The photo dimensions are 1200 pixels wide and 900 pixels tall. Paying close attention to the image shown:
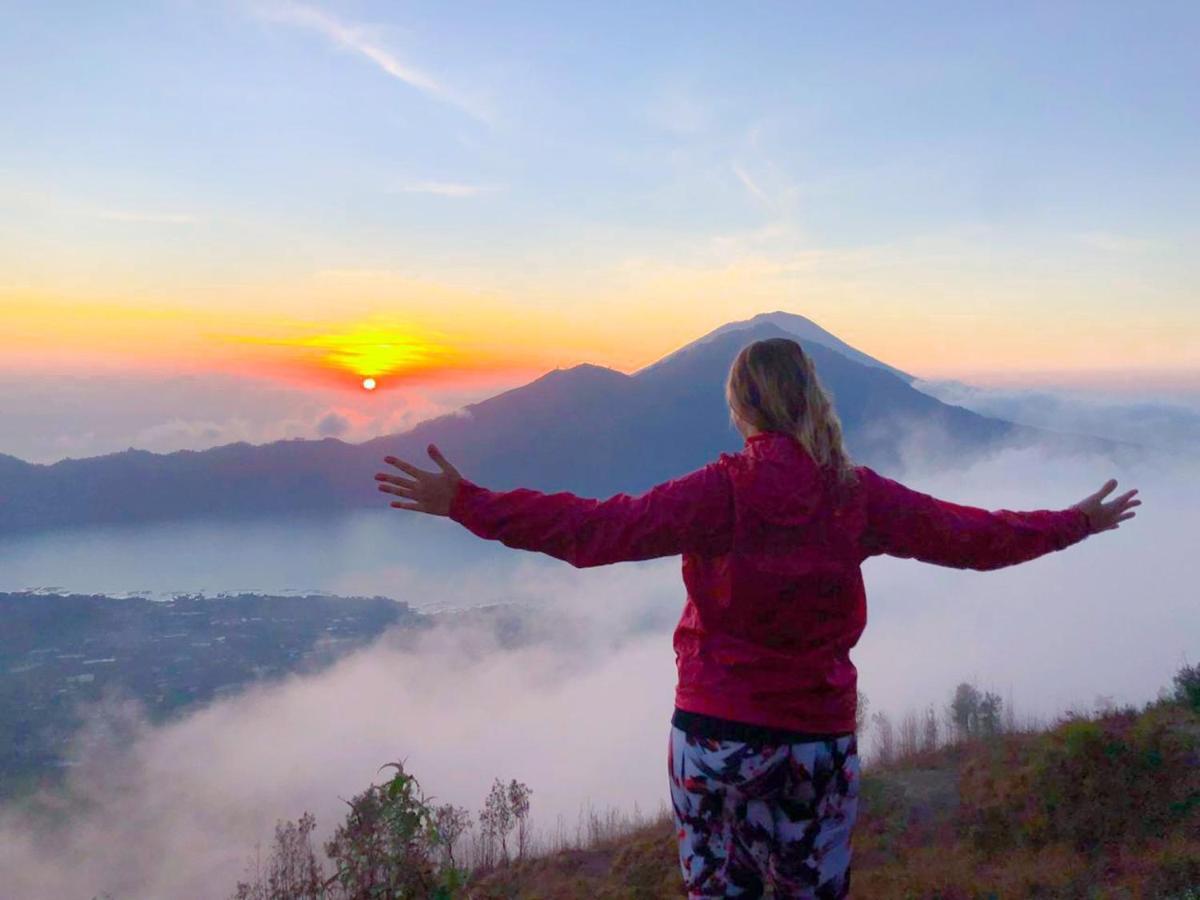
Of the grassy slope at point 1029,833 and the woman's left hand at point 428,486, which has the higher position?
the woman's left hand at point 428,486

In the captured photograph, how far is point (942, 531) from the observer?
2.35 m

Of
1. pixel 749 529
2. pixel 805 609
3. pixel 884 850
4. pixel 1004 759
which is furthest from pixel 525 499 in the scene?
pixel 1004 759

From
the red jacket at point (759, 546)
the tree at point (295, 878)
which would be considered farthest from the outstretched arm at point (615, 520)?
the tree at point (295, 878)

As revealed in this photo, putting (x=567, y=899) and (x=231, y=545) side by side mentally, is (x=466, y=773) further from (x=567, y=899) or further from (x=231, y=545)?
(x=567, y=899)

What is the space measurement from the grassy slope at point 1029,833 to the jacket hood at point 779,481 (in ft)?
12.8

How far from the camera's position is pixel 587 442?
511 ft

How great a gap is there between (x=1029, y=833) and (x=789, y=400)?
587 centimetres

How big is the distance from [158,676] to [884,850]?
86747 millimetres

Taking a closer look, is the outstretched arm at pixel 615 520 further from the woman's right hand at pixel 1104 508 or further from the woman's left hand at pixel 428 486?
the woman's right hand at pixel 1104 508

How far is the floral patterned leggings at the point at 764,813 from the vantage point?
2270 mm

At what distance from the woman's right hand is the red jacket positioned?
0.78 metres

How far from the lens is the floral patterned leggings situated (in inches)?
89.4

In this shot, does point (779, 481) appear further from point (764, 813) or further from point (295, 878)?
point (295, 878)

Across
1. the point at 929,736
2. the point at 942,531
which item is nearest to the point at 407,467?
the point at 942,531
